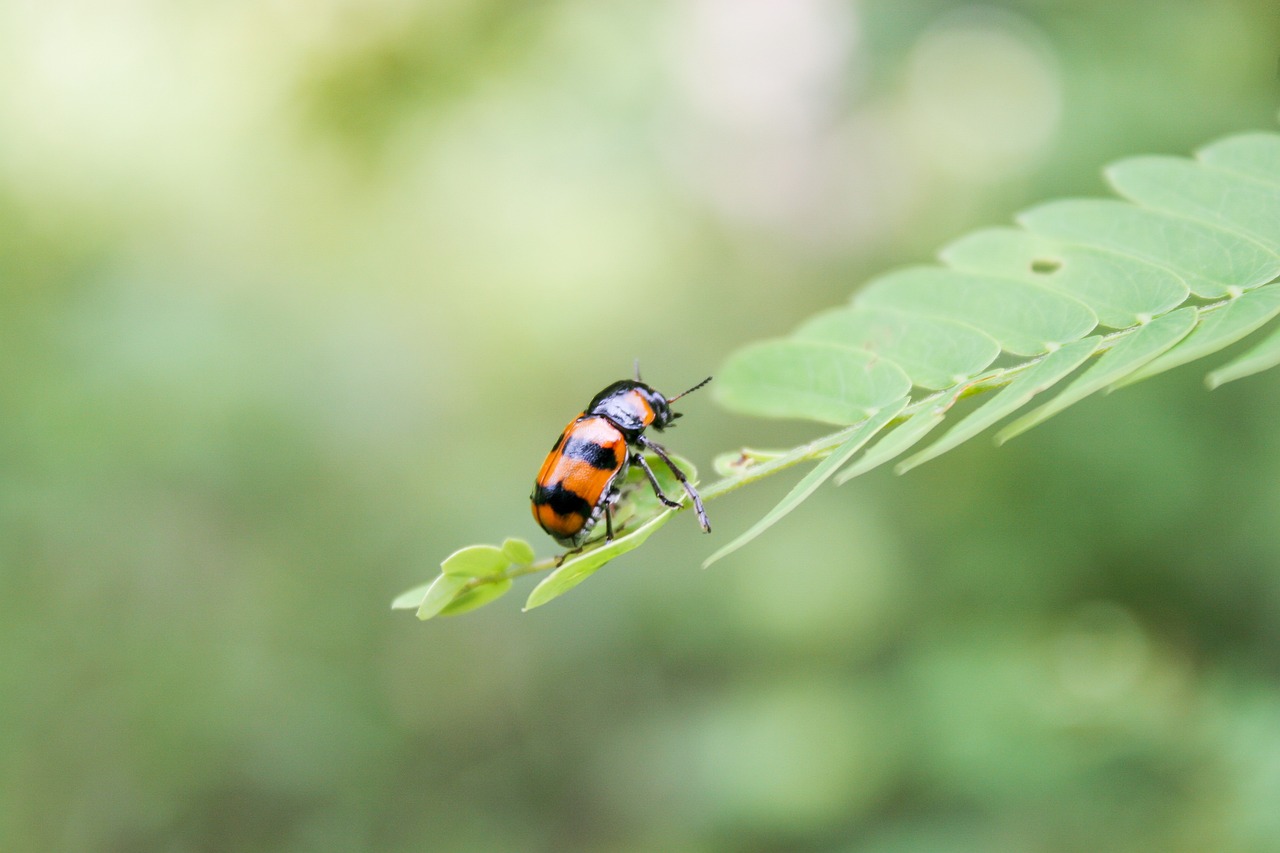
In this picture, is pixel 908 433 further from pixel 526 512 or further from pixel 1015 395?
pixel 526 512

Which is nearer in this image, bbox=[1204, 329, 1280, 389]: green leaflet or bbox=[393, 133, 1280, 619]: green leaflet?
bbox=[1204, 329, 1280, 389]: green leaflet

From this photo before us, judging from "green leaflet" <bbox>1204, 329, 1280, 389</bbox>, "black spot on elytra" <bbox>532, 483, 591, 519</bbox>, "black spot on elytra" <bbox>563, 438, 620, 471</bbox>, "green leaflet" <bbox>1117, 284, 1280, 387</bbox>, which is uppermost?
"black spot on elytra" <bbox>563, 438, 620, 471</bbox>

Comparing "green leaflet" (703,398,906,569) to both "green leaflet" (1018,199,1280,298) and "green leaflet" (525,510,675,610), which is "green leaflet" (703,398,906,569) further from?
"green leaflet" (1018,199,1280,298)

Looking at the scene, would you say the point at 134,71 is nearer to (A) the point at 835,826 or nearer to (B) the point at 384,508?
(B) the point at 384,508

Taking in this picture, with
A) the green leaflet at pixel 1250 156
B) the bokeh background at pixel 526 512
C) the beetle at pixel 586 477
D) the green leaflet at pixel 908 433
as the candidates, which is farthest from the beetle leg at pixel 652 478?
the bokeh background at pixel 526 512

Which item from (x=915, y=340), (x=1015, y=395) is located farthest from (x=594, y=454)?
(x=1015, y=395)

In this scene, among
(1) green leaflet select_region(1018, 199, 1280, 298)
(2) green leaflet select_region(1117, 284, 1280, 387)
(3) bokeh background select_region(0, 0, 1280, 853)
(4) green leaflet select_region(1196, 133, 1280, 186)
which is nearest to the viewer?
(2) green leaflet select_region(1117, 284, 1280, 387)

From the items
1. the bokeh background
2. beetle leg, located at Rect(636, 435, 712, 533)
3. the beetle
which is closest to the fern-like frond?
beetle leg, located at Rect(636, 435, 712, 533)
